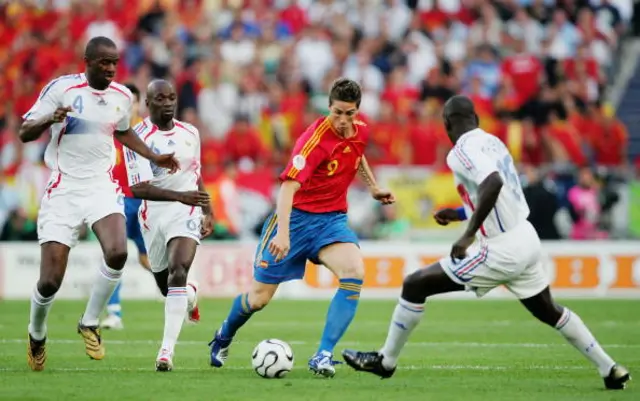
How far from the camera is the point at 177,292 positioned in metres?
10.8

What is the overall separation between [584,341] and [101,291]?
4.64 m

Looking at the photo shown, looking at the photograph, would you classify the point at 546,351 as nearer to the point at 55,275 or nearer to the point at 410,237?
the point at 55,275

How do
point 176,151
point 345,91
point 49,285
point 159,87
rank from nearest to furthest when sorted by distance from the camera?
point 345,91
point 49,285
point 159,87
point 176,151

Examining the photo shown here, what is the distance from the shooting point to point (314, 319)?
17.1 metres

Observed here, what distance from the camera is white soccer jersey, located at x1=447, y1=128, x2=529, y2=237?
30.0 ft

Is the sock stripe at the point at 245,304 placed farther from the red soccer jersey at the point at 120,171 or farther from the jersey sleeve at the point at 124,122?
the red soccer jersey at the point at 120,171

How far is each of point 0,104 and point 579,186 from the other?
1215 cm

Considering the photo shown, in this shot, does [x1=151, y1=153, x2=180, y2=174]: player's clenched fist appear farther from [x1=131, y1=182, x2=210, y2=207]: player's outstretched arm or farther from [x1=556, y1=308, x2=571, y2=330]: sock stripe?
[x1=556, y1=308, x2=571, y2=330]: sock stripe

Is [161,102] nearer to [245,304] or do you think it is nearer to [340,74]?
[245,304]

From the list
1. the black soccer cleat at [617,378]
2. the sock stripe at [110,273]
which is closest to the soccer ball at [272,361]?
the sock stripe at [110,273]

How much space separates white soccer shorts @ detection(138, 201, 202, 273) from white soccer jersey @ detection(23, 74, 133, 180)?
101cm

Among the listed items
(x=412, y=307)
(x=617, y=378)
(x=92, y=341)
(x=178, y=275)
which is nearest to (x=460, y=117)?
(x=412, y=307)

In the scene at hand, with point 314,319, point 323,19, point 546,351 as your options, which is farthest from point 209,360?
point 323,19

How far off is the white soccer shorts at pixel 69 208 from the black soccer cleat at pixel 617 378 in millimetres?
4461
